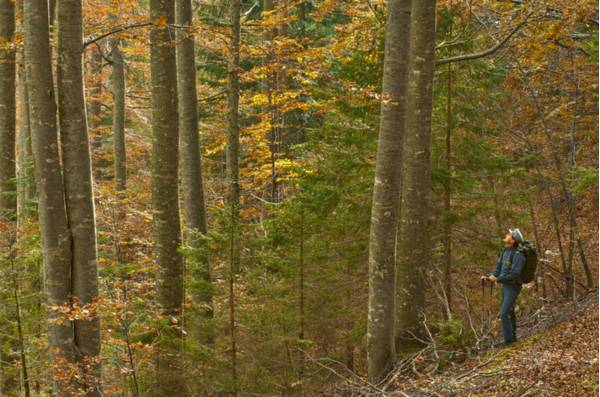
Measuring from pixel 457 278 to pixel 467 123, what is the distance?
394 cm

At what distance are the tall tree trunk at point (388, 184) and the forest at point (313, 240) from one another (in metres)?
0.03

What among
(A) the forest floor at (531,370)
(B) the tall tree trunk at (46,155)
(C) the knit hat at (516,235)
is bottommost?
(A) the forest floor at (531,370)

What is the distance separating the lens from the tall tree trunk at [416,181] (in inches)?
363

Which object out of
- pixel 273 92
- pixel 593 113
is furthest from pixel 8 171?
pixel 593 113

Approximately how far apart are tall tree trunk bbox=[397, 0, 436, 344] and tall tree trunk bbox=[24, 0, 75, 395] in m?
5.12

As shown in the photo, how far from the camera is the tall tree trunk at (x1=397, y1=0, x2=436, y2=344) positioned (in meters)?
9.22

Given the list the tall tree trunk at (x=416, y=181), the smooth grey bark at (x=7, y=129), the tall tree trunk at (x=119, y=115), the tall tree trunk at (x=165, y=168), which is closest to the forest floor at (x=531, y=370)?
the tall tree trunk at (x=416, y=181)

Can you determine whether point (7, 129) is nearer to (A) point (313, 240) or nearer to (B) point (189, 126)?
(B) point (189, 126)

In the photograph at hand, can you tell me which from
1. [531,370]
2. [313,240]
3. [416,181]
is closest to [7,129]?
[313,240]

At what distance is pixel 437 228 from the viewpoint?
465 inches

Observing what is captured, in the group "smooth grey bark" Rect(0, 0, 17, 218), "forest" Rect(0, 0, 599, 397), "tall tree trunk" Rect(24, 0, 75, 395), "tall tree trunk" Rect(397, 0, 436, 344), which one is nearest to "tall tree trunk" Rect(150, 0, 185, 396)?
"forest" Rect(0, 0, 599, 397)

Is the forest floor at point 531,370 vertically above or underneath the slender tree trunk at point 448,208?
underneath

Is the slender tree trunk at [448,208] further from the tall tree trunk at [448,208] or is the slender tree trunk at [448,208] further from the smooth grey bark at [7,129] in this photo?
the smooth grey bark at [7,129]

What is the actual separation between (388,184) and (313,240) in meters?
2.39
